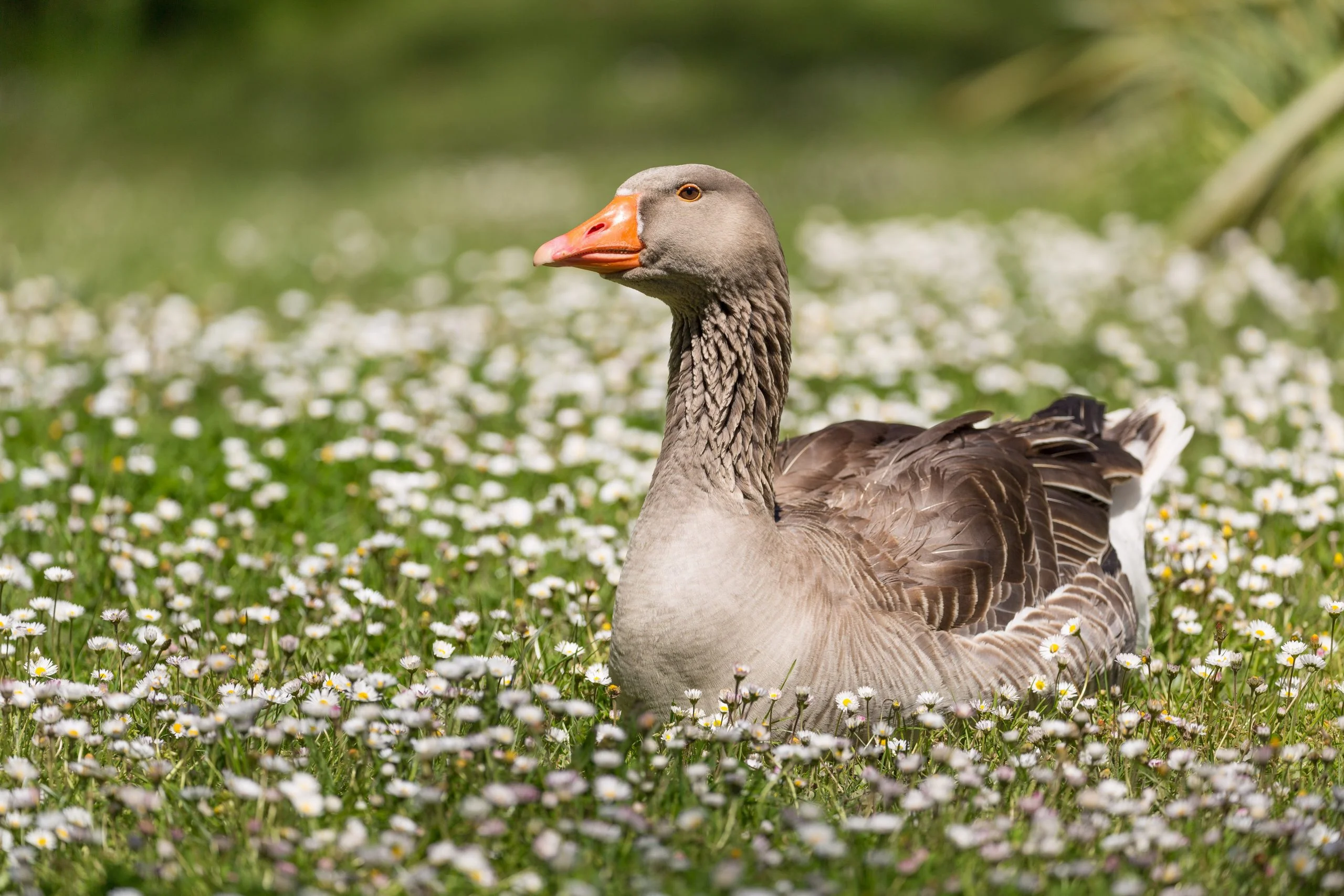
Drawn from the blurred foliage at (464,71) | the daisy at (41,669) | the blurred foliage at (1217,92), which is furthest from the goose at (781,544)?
the blurred foliage at (464,71)

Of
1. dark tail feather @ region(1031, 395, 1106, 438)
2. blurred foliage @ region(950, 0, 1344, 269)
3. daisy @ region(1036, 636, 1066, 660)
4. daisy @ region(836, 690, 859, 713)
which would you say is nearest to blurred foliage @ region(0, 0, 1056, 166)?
blurred foliage @ region(950, 0, 1344, 269)

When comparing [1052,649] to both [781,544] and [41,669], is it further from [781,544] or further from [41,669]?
[41,669]

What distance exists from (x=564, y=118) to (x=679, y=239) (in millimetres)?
19368

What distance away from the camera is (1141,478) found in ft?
19.0

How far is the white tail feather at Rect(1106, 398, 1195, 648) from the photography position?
5.34m

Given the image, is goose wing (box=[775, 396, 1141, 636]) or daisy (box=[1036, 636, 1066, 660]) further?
goose wing (box=[775, 396, 1141, 636])

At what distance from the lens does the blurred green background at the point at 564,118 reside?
12.2 m

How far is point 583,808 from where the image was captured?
3.65m

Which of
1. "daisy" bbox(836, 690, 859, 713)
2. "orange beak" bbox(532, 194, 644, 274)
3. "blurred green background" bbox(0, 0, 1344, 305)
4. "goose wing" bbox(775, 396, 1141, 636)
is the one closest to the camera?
"daisy" bbox(836, 690, 859, 713)

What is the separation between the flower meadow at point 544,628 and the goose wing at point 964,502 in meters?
0.33

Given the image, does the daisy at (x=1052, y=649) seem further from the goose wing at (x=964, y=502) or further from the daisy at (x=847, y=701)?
the daisy at (x=847, y=701)

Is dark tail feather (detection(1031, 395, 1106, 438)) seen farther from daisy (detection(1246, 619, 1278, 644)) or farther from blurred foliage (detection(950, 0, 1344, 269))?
blurred foliage (detection(950, 0, 1344, 269))

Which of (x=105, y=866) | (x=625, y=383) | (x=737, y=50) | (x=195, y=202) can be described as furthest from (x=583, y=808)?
(x=737, y=50)

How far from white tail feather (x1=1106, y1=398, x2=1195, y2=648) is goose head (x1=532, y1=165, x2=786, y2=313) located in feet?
6.50
